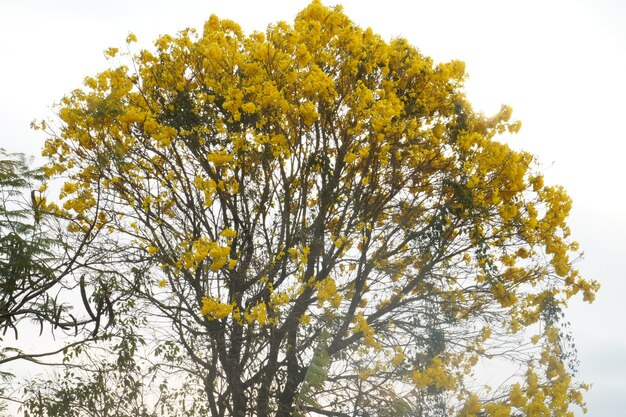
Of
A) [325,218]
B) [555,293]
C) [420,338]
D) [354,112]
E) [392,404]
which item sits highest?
[354,112]

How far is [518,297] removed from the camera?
10.7 meters

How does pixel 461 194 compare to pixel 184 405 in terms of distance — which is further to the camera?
pixel 184 405

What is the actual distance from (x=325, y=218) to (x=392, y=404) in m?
2.73

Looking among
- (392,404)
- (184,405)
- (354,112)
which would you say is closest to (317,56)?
(354,112)

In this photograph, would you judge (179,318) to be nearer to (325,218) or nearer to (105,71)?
(325,218)

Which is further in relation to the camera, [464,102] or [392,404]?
[464,102]

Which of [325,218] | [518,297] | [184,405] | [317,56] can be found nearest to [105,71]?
[317,56]

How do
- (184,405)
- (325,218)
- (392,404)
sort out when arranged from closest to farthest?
(392,404) < (325,218) < (184,405)

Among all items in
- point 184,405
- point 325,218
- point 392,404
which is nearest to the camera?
point 392,404

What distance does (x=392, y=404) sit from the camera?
962 centimetres

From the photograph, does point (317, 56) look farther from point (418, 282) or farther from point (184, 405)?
point (184, 405)

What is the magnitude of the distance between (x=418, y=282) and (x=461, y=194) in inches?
58.1

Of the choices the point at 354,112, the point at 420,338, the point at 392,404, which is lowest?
the point at 392,404

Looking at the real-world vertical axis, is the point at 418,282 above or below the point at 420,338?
above
